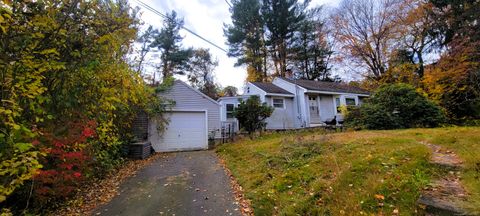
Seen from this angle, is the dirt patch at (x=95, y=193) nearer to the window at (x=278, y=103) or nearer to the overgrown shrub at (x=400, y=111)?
the overgrown shrub at (x=400, y=111)

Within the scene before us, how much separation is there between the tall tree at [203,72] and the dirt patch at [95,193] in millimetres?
20709

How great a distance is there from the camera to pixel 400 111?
1255 cm

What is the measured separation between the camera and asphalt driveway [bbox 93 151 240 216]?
502 cm

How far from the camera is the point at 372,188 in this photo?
412 cm

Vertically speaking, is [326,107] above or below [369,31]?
below

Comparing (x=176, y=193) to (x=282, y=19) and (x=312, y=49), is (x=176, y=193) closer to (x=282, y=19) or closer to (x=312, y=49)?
(x=282, y=19)

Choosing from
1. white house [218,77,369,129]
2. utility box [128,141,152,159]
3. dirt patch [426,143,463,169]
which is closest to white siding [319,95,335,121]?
white house [218,77,369,129]

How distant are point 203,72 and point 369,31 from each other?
17.8 meters

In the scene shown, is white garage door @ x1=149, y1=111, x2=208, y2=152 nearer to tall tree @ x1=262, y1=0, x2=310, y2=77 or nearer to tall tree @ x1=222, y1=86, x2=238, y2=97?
tall tree @ x1=262, y1=0, x2=310, y2=77

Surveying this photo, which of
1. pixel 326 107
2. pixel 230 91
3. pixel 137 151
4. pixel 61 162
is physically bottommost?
pixel 137 151

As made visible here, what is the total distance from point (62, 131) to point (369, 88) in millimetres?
21518

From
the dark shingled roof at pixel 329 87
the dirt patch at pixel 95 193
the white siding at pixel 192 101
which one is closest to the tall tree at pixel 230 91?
the dark shingled roof at pixel 329 87

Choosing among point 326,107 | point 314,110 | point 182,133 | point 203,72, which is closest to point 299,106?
point 314,110

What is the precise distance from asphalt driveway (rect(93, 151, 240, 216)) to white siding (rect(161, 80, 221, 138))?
5675 millimetres
